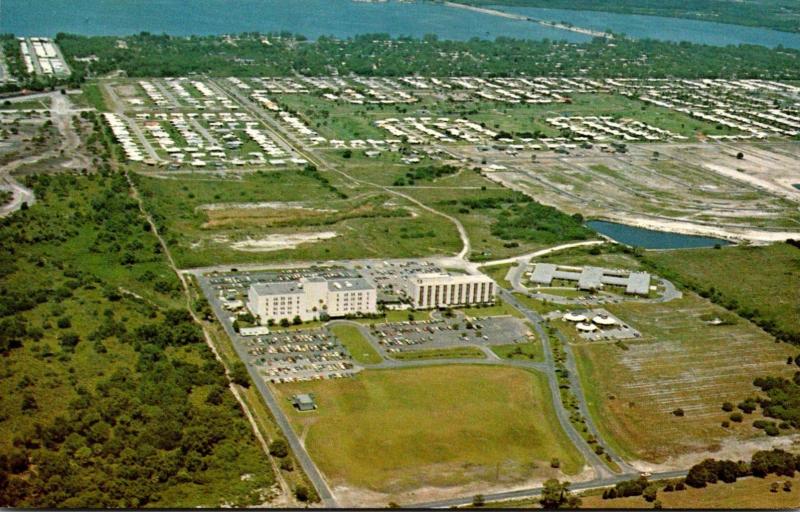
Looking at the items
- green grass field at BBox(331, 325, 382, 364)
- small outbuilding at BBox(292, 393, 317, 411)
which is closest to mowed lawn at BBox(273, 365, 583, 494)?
small outbuilding at BBox(292, 393, 317, 411)

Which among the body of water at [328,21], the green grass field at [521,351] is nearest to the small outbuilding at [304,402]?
the green grass field at [521,351]

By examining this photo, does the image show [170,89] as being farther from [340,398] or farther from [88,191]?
[340,398]

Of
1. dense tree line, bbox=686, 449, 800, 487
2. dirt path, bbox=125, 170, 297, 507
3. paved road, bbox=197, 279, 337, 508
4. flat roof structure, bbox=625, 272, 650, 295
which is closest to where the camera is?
dirt path, bbox=125, 170, 297, 507

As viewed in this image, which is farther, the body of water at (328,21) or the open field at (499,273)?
the body of water at (328,21)

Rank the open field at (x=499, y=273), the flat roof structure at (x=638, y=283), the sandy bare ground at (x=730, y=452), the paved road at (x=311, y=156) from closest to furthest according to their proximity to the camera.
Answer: the sandy bare ground at (x=730, y=452) < the flat roof structure at (x=638, y=283) < the open field at (x=499, y=273) < the paved road at (x=311, y=156)

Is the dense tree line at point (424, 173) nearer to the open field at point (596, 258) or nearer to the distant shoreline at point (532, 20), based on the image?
the open field at point (596, 258)

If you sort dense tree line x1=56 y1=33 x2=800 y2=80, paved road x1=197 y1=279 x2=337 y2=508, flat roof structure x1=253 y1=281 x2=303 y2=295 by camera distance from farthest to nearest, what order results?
dense tree line x1=56 y1=33 x2=800 y2=80
flat roof structure x1=253 y1=281 x2=303 y2=295
paved road x1=197 y1=279 x2=337 y2=508

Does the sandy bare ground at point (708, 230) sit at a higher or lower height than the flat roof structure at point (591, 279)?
lower

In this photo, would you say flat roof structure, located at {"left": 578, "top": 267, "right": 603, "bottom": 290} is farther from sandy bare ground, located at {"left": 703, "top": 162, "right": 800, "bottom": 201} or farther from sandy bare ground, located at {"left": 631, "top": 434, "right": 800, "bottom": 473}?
sandy bare ground, located at {"left": 703, "top": 162, "right": 800, "bottom": 201}
